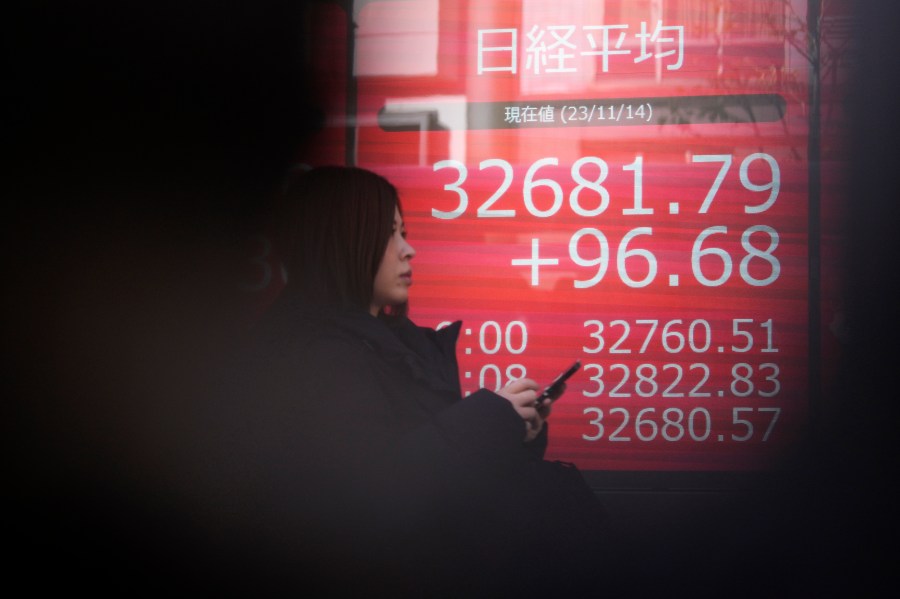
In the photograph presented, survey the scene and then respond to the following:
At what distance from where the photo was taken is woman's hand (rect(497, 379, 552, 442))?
4.31 feet

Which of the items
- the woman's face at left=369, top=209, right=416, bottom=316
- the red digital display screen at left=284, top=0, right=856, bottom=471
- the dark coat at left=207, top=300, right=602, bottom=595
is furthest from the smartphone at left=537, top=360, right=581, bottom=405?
the red digital display screen at left=284, top=0, right=856, bottom=471

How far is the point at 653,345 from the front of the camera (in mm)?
2027

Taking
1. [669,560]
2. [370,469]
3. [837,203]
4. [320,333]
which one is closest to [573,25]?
[837,203]

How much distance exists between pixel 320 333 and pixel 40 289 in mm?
1282

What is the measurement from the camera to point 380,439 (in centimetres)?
118

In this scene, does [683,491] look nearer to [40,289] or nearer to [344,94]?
[344,94]

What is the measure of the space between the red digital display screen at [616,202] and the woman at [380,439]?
0.69 meters

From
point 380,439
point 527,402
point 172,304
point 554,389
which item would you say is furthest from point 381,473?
point 172,304

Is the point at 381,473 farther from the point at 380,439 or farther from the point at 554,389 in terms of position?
the point at 554,389

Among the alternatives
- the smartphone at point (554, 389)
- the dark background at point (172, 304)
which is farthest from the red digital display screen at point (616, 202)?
the smartphone at point (554, 389)

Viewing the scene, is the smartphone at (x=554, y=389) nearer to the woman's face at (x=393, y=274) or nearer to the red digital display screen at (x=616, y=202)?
the woman's face at (x=393, y=274)

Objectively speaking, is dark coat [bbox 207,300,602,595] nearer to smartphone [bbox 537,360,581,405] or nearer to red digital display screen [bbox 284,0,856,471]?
smartphone [bbox 537,360,581,405]

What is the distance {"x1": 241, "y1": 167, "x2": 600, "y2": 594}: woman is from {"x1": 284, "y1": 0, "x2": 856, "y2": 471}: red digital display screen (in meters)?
0.69

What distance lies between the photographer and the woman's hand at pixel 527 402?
4.31 feet
